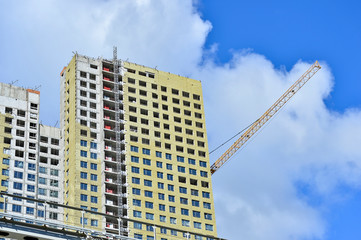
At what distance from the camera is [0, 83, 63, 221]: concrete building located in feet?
509

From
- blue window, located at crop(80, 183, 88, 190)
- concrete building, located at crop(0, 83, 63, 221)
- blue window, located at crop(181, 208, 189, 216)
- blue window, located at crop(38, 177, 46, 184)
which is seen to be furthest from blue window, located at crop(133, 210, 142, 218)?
blue window, located at crop(38, 177, 46, 184)

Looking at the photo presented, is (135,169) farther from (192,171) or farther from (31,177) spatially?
(31,177)

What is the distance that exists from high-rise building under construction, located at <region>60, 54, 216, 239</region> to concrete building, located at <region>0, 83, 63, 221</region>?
4.20 metres

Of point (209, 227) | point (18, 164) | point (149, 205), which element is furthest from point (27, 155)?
point (209, 227)

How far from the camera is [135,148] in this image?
530ft

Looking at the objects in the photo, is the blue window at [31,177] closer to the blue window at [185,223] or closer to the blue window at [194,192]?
the blue window at [185,223]

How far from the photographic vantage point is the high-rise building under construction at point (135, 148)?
152500mm

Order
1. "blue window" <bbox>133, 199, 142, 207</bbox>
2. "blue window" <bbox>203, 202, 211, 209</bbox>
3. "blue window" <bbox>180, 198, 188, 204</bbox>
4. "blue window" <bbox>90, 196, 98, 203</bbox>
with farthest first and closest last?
"blue window" <bbox>203, 202, 211, 209</bbox> → "blue window" <bbox>180, 198, 188, 204</bbox> → "blue window" <bbox>133, 199, 142, 207</bbox> → "blue window" <bbox>90, 196, 98, 203</bbox>

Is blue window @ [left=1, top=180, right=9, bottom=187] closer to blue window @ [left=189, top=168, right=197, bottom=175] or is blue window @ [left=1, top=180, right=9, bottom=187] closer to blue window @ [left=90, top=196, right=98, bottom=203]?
blue window @ [left=90, top=196, right=98, bottom=203]

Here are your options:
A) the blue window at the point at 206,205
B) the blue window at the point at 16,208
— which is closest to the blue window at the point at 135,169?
the blue window at the point at 206,205

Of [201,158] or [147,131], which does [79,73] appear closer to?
[147,131]

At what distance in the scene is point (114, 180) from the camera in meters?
156

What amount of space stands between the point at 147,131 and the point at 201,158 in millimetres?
13440

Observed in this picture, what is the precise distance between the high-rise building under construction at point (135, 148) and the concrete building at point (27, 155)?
13.8ft
